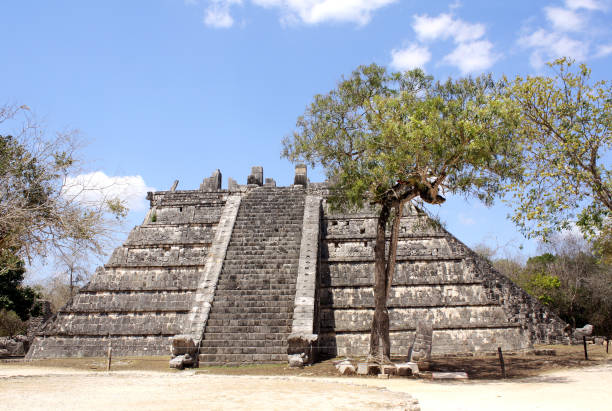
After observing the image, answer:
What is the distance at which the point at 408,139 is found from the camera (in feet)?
34.0

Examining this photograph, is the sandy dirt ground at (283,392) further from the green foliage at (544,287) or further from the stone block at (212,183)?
the green foliage at (544,287)

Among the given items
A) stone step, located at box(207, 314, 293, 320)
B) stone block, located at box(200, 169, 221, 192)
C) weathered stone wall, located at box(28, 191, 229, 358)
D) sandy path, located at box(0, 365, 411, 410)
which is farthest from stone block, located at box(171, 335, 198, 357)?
stone block, located at box(200, 169, 221, 192)

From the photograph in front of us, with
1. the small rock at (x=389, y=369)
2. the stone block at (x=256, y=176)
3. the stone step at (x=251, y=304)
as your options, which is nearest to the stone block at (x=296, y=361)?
the small rock at (x=389, y=369)

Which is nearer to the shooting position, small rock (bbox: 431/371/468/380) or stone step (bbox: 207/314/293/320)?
small rock (bbox: 431/371/468/380)

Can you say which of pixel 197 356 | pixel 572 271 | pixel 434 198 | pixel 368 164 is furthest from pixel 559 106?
pixel 572 271

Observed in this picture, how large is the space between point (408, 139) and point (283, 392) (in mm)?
5619

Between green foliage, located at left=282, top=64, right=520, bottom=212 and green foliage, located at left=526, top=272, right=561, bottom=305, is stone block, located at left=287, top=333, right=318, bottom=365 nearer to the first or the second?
green foliage, located at left=282, top=64, right=520, bottom=212

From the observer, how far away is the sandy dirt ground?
6.49m

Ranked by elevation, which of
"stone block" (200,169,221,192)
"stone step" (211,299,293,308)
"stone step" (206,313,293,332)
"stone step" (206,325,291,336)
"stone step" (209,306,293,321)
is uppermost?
"stone block" (200,169,221,192)

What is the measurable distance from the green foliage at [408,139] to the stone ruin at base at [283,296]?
220 centimetres

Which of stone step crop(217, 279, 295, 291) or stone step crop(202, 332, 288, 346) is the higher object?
stone step crop(217, 279, 295, 291)

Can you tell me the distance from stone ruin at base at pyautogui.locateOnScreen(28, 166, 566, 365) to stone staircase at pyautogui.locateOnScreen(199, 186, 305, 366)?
32 mm

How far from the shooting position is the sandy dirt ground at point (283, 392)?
6.49 m

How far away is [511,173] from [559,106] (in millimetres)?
2967
